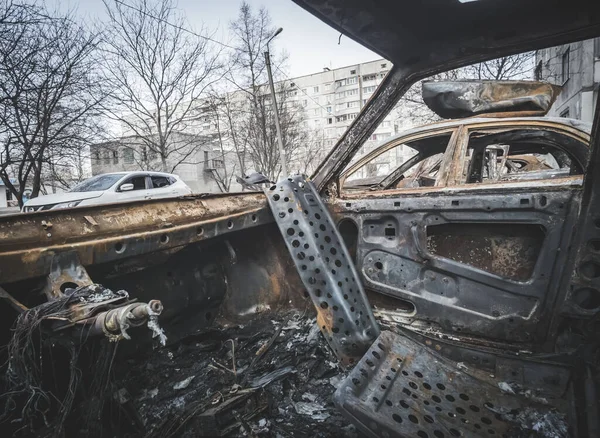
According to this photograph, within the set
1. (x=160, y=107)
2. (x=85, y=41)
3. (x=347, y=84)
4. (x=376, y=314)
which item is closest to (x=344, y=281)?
(x=376, y=314)

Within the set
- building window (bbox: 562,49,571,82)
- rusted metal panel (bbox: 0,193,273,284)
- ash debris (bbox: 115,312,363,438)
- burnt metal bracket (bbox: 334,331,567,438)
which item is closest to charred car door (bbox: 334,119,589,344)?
burnt metal bracket (bbox: 334,331,567,438)

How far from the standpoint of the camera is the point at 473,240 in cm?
208

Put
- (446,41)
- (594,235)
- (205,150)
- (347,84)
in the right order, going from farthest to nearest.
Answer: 1. (347,84)
2. (205,150)
3. (446,41)
4. (594,235)

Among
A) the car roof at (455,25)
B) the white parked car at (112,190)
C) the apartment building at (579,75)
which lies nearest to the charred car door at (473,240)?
the car roof at (455,25)

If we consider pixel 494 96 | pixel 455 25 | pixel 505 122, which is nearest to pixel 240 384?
pixel 455 25

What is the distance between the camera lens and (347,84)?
52062 millimetres

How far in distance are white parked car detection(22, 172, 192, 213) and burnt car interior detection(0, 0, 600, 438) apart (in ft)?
15.6

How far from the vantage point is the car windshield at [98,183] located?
8281 millimetres

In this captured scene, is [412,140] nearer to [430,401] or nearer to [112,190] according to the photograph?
[430,401]

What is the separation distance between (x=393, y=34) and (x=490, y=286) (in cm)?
155

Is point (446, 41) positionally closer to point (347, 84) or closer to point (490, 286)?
point (490, 286)

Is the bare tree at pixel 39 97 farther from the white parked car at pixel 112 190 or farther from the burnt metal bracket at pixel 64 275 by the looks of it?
the burnt metal bracket at pixel 64 275

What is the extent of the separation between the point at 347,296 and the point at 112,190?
788 cm

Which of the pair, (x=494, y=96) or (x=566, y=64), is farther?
(x=566, y=64)
